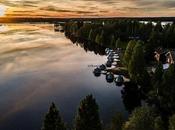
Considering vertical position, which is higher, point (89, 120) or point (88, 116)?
point (88, 116)

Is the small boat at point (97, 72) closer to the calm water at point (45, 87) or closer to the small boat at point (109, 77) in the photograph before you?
the calm water at point (45, 87)

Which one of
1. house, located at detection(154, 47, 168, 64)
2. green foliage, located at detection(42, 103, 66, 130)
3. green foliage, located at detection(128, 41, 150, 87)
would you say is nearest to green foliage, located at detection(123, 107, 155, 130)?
green foliage, located at detection(42, 103, 66, 130)

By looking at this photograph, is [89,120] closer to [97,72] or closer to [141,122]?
[141,122]

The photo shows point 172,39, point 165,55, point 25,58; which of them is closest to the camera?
point 165,55

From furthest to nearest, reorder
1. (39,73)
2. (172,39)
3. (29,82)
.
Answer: (172,39) < (39,73) < (29,82)

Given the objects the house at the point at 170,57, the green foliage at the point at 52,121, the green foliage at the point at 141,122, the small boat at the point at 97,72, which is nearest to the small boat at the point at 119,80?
the small boat at the point at 97,72

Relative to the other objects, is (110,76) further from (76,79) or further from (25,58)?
(25,58)

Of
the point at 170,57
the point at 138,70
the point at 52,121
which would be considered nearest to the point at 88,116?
the point at 52,121

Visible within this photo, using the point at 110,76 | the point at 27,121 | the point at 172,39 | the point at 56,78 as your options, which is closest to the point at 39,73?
the point at 56,78
